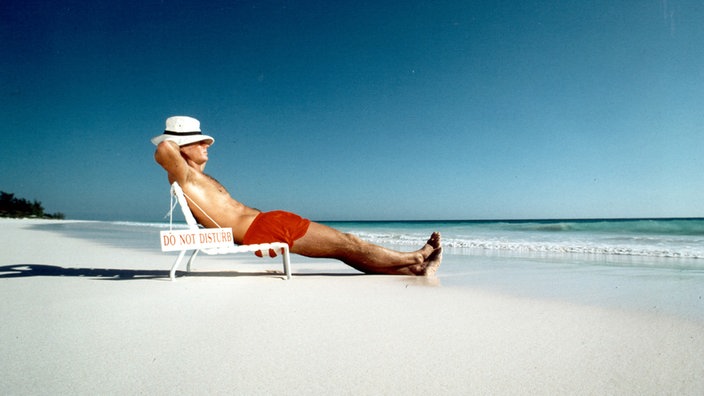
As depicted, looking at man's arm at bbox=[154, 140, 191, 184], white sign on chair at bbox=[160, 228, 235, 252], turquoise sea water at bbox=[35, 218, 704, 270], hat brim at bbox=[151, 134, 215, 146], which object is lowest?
turquoise sea water at bbox=[35, 218, 704, 270]

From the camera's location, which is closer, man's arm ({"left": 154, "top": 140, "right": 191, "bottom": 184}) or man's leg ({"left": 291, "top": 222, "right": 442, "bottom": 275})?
man's arm ({"left": 154, "top": 140, "right": 191, "bottom": 184})

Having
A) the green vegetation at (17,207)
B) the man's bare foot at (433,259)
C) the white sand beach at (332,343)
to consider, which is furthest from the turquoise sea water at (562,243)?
the green vegetation at (17,207)

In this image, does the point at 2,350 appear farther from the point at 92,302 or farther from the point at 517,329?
the point at 517,329

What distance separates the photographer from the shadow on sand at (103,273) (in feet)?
13.2

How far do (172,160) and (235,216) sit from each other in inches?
29.9

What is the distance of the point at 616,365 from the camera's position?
5.38ft

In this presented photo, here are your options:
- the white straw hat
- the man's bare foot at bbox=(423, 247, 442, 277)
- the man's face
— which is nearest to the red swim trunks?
the man's face

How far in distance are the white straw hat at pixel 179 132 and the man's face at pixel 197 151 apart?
0.07m

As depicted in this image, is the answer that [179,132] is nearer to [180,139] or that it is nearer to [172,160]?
[180,139]

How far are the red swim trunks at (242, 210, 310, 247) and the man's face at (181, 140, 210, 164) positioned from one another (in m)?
0.77

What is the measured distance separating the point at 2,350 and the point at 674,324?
11.0 feet

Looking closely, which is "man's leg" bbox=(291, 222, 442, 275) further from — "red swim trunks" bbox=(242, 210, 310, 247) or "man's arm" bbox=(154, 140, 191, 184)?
"man's arm" bbox=(154, 140, 191, 184)

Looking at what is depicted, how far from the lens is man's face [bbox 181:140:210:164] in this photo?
387cm

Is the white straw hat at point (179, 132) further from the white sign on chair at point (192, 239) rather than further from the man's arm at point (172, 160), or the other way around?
the white sign on chair at point (192, 239)
